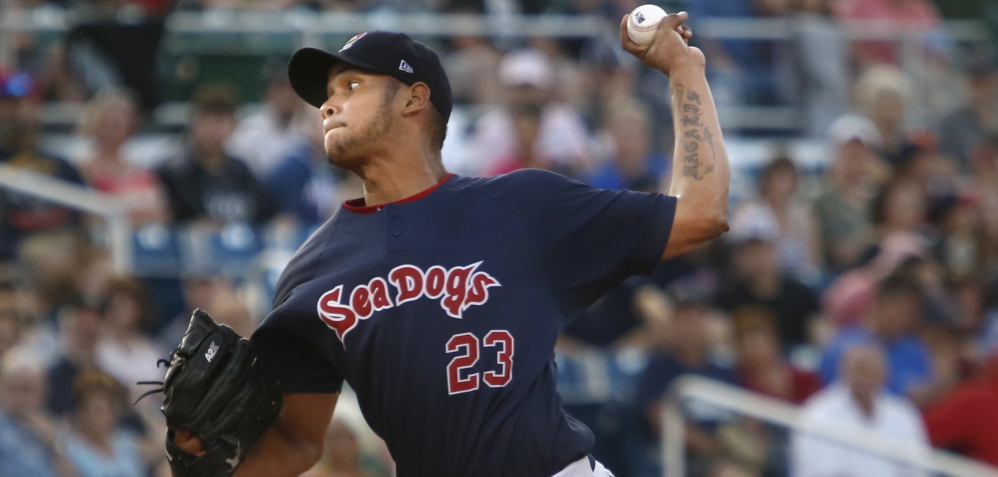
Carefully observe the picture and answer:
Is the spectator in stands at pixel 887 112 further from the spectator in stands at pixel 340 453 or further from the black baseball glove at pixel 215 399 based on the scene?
the black baseball glove at pixel 215 399

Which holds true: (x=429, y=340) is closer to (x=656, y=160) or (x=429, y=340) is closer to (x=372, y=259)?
(x=372, y=259)

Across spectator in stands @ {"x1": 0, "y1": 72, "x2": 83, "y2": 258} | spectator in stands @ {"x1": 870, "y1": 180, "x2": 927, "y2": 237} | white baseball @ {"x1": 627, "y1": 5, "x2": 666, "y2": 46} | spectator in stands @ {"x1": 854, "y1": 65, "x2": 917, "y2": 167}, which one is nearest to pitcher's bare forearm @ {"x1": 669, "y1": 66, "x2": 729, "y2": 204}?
white baseball @ {"x1": 627, "y1": 5, "x2": 666, "y2": 46}

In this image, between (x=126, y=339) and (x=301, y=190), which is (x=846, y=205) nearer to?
(x=301, y=190)

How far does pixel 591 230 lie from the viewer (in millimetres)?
3180

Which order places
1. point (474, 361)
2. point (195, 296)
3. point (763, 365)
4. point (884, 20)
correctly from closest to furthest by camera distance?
point (474, 361) → point (195, 296) → point (763, 365) → point (884, 20)

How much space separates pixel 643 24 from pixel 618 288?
180 inches

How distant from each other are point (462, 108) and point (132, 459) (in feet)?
14.5

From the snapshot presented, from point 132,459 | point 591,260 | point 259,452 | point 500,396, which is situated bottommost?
point 132,459

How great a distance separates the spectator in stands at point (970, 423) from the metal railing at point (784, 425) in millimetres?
95

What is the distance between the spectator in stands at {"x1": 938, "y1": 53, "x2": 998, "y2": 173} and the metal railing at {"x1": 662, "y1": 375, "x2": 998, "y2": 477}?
14.6ft

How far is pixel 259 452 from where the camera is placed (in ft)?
11.5

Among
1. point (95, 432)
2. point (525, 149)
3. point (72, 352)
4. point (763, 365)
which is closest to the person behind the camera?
point (95, 432)

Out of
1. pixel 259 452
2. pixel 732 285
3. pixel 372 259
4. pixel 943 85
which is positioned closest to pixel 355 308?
pixel 372 259

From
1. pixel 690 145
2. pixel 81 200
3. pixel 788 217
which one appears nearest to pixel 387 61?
pixel 690 145
